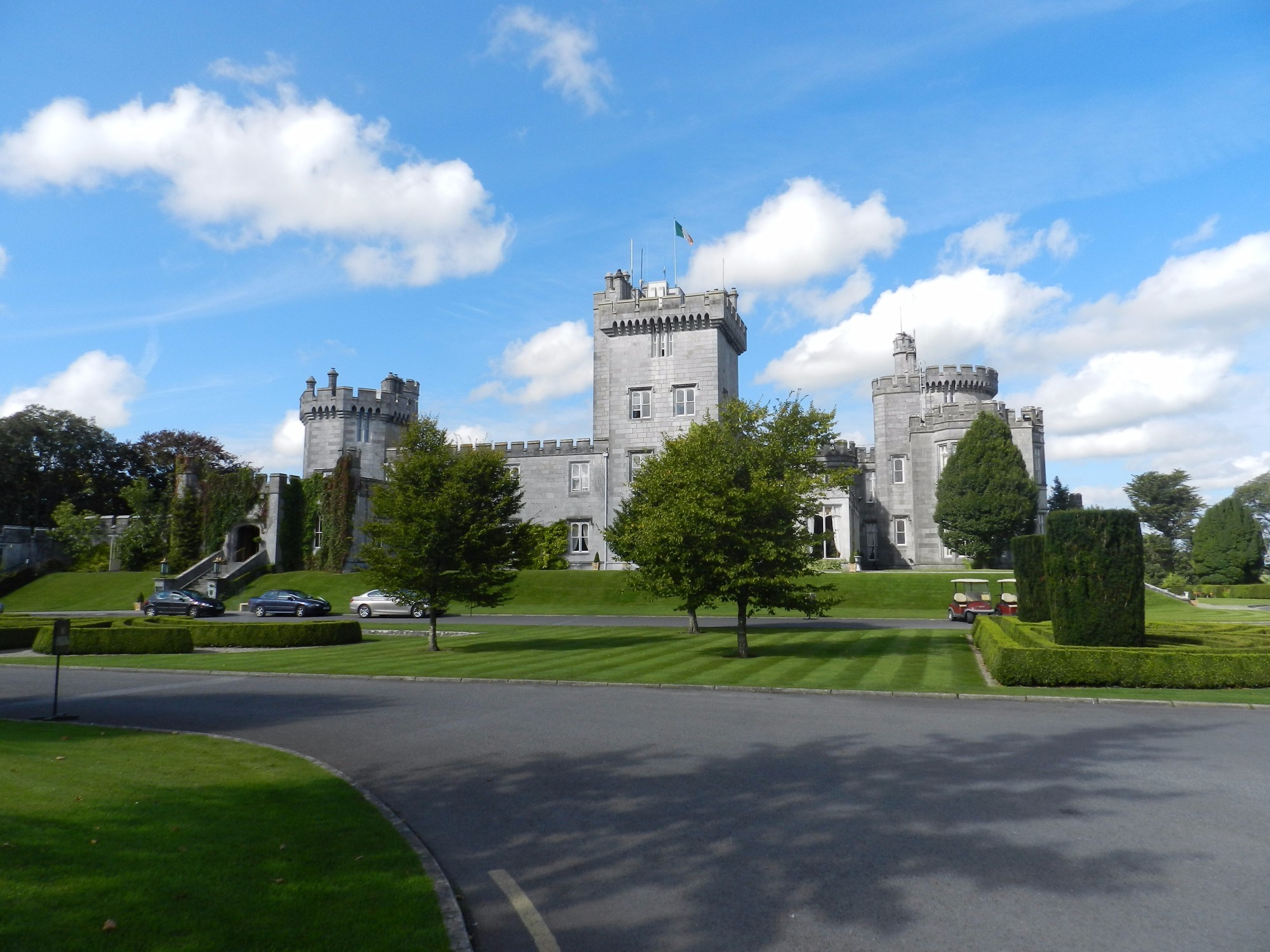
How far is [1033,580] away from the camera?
2834 cm

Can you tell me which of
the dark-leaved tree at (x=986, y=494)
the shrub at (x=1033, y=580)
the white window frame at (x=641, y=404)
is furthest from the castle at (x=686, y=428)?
the shrub at (x=1033, y=580)

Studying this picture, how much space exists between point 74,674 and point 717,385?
42.5 m

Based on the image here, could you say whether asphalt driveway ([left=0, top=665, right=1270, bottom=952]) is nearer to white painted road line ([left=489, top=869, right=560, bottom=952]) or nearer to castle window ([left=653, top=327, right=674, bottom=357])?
white painted road line ([left=489, top=869, right=560, bottom=952])

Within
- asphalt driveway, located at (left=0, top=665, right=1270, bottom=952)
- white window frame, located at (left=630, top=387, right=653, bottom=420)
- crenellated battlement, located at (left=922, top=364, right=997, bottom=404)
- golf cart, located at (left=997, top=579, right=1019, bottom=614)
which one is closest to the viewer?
asphalt driveway, located at (left=0, top=665, right=1270, bottom=952)

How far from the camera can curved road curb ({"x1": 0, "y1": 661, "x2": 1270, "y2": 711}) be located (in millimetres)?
15281

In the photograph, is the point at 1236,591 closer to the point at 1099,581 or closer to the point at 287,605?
the point at 1099,581

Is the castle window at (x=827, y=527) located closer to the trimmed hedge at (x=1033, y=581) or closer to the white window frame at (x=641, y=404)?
the white window frame at (x=641, y=404)

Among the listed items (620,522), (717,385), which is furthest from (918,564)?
(620,522)

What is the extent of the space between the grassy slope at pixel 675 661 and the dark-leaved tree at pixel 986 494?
26288 millimetres

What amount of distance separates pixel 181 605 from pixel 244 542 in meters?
19.2

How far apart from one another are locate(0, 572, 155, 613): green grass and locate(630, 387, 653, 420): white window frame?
33.2 metres

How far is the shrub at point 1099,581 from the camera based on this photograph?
19156 mm

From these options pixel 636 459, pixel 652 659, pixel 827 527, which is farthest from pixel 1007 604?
pixel 636 459

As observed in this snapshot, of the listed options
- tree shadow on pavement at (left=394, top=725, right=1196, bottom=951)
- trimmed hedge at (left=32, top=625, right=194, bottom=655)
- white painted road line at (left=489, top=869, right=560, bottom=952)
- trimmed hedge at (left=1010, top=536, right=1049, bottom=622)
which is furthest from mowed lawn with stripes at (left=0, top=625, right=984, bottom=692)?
white painted road line at (left=489, top=869, right=560, bottom=952)
